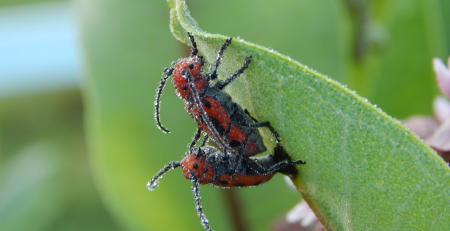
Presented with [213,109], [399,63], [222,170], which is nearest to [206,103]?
[213,109]

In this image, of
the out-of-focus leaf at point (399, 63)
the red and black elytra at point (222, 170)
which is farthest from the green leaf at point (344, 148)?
the out-of-focus leaf at point (399, 63)

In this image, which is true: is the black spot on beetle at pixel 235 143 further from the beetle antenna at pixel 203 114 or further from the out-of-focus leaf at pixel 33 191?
the out-of-focus leaf at pixel 33 191

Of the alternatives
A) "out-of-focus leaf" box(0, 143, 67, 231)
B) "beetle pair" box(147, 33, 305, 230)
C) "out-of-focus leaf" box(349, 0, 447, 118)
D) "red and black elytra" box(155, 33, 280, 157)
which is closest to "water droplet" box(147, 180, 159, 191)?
"beetle pair" box(147, 33, 305, 230)

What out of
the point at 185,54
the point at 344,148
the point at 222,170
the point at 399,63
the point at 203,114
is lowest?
the point at 344,148

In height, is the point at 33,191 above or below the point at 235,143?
above

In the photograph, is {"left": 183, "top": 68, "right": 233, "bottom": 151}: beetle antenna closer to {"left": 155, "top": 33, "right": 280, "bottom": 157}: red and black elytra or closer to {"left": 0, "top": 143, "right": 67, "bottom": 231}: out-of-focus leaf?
{"left": 155, "top": 33, "right": 280, "bottom": 157}: red and black elytra

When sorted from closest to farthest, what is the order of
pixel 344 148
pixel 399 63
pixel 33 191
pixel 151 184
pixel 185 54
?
pixel 344 148
pixel 151 184
pixel 185 54
pixel 399 63
pixel 33 191

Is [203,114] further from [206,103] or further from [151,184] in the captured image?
[151,184]
